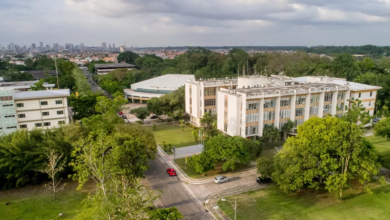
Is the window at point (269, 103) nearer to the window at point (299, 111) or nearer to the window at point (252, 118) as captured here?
the window at point (252, 118)

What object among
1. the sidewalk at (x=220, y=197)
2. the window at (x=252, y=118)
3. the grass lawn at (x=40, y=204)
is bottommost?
the grass lawn at (x=40, y=204)

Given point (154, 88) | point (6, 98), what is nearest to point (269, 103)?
point (6, 98)

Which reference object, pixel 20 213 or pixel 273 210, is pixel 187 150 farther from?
pixel 20 213

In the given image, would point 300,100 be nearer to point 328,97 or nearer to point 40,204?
point 328,97

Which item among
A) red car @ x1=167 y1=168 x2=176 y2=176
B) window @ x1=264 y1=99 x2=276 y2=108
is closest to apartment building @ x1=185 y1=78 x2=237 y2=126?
window @ x1=264 y1=99 x2=276 y2=108

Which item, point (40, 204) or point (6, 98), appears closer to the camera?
point (40, 204)

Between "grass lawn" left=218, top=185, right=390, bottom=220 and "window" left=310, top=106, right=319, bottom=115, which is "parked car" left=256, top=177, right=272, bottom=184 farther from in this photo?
"window" left=310, top=106, right=319, bottom=115

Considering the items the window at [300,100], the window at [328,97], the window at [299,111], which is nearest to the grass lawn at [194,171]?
the window at [299,111]
